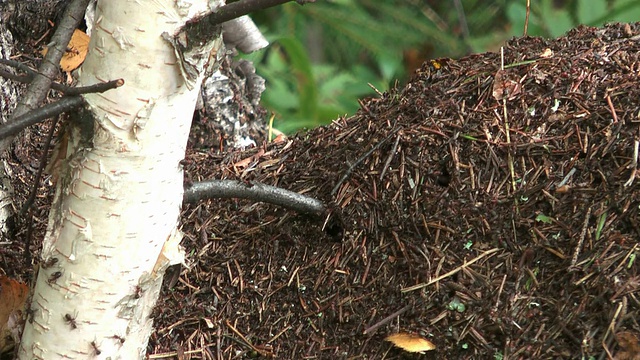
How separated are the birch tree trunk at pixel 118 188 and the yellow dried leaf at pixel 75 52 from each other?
107 cm

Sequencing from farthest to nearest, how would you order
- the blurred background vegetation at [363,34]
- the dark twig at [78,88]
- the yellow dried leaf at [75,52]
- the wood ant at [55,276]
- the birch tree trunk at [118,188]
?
1. the blurred background vegetation at [363,34]
2. the yellow dried leaf at [75,52]
3. the wood ant at [55,276]
4. the birch tree trunk at [118,188]
5. the dark twig at [78,88]

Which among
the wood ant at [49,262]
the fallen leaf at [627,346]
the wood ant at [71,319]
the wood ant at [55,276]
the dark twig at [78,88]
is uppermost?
the dark twig at [78,88]

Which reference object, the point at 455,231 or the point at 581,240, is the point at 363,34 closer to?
the point at 455,231

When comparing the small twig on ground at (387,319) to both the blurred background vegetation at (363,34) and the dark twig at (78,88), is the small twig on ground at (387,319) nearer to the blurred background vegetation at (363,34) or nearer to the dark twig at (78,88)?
the dark twig at (78,88)

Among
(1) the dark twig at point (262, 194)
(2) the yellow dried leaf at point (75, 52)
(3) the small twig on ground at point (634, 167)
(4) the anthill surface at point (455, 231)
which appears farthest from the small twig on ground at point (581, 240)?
(2) the yellow dried leaf at point (75, 52)

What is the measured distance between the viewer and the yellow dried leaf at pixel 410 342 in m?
1.77

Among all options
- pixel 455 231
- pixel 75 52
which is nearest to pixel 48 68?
pixel 75 52

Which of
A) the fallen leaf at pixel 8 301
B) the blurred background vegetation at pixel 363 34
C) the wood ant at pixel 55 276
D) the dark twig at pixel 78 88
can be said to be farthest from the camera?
the blurred background vegetation at pixel 363 34

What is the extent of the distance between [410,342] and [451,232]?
349mm

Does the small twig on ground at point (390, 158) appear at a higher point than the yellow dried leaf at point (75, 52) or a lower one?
lower

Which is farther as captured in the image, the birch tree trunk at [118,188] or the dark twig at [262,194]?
the dark twig at [262,194]

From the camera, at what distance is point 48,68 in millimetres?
1655

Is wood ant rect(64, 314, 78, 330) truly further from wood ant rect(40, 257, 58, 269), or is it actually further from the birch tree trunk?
wood ant rect(40, 257, 58, 269)

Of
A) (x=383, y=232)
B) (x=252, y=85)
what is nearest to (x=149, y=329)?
(x=383, y=232)
